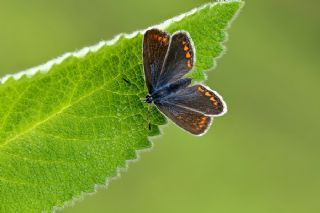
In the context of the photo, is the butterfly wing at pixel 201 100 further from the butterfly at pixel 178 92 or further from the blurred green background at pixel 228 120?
the blurred green background at pixel 228 120

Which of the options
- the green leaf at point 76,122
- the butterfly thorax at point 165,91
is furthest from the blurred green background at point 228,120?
the green leaf at point 76,122

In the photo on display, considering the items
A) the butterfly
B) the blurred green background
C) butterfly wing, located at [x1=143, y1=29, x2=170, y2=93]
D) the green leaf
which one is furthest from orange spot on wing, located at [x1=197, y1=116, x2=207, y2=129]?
the blurred green background

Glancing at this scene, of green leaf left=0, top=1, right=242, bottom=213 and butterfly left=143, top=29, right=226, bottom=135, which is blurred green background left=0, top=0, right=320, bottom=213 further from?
green leaf left=0, top=1, right=242, bottom=213

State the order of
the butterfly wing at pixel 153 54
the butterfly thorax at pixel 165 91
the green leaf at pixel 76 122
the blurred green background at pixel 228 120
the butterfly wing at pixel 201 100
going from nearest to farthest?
the green leaf at pixel 76 122
the butterfly wing at pixel 153 54
the butterfly thorax at pixel 165 91
the butterfly wing at pixel 201 100
the blurred green background at pixel 228 120

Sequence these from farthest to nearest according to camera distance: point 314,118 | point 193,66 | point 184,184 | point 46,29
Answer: point 314,118 < point 46,29 < point 184,184 < point 193,66

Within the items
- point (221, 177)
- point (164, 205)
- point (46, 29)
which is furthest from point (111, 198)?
point (46, 29)

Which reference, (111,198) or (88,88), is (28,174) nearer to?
(88,88)

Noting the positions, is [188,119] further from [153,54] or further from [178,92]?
[153,54]

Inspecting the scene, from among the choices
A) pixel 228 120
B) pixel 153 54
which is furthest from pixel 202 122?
pixel 228 120
